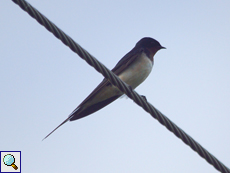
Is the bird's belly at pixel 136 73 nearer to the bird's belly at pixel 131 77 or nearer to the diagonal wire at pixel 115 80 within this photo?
the bird's belly at pixel 131 77

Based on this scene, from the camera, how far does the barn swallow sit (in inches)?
192

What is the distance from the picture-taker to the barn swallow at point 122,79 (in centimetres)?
488

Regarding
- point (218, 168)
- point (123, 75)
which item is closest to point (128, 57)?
point (123, 75)

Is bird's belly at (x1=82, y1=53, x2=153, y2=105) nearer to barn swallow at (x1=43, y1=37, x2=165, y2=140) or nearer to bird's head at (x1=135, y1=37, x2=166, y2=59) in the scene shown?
barn swallow at (x1=43, y1=37, x2=165, y2=140)

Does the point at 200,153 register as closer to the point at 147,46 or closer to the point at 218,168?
the point at 218,168

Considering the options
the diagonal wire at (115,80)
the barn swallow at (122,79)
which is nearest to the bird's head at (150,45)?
the barn swallow at (122,79)

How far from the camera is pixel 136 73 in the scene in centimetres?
514

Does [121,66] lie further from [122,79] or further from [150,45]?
[150,45]

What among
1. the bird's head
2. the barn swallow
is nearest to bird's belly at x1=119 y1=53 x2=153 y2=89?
the barn swallow

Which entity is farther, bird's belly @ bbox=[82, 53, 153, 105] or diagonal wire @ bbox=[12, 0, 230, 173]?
bird's belly @ bbox=[82, 53, 153, 105]

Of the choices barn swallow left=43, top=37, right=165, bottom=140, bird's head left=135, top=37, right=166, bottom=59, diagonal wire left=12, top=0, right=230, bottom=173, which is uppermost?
bird's head left=135, top=37, right=166, bottom=59

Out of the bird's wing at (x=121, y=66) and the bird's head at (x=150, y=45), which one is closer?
the bird's wing at (x=121, y=66)

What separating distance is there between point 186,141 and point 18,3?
1.48 meters

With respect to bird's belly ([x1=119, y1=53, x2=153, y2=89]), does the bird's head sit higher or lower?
higher
